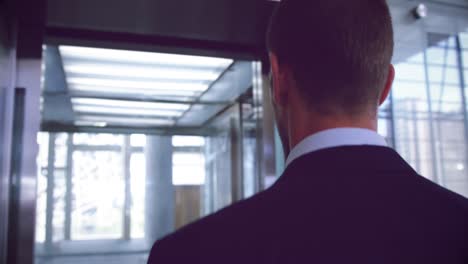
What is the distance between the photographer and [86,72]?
15.8 feet

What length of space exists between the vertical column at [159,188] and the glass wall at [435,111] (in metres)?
4.31

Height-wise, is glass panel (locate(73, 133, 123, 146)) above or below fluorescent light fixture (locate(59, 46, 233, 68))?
below

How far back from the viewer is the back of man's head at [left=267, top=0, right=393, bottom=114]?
605 mm

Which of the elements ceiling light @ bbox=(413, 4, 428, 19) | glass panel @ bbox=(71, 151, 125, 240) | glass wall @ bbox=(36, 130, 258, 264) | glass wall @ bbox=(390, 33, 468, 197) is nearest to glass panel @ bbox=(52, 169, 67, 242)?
glass wall @ bbox=(36, 130, 258, 264)

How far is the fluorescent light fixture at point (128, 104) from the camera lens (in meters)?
5.94

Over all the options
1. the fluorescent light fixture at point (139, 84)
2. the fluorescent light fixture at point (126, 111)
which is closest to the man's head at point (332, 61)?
the fluorescent light fixture at point (139, 84)

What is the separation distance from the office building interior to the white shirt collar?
13 centimetres

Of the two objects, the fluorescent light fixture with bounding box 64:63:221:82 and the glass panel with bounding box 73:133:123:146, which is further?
the glass panel with bounding box 73:133:123:146

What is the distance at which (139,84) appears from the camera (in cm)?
535

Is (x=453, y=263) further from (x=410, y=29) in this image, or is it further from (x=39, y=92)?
(x=410, y=29)

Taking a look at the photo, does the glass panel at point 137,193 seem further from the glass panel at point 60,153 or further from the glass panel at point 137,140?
the glass panel at point 60,153

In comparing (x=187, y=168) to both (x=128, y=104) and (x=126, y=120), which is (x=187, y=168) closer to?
(x=126, y=120)

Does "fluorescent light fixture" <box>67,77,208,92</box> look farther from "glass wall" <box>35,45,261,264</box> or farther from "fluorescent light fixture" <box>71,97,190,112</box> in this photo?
→ "fluorescent light fixture" <box>71,97,190,112</box>

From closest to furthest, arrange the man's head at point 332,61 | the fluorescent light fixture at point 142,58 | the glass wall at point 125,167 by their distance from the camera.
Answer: the man's head at point 332,61, the fluorescent light fixture at point 142,58, the glass wall at point 125,167
